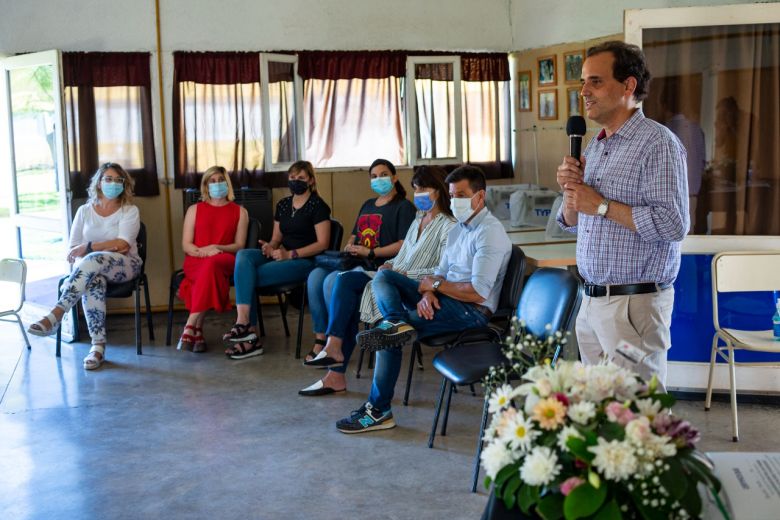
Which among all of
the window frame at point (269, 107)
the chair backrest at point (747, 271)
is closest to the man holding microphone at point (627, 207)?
the chair backrest at point (747, 271)

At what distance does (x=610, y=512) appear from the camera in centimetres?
146

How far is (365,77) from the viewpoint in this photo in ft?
24.9

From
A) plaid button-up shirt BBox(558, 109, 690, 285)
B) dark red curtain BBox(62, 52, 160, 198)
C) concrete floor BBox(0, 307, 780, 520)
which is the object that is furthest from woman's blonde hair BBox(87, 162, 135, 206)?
plaid button-up shirt BBox(558, 109, 690, 285)

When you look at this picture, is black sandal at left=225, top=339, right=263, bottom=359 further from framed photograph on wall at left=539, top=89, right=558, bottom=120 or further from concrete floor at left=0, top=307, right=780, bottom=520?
framed photograph on wall at left=539, top=89, right=558, bottom=120

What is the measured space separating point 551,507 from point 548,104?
6.10 metres

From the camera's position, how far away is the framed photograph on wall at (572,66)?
676 cm

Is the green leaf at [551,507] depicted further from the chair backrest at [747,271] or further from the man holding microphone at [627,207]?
the chair backrest at [747,271]

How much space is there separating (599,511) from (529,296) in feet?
7.57

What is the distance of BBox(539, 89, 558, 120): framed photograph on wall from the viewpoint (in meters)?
7.17

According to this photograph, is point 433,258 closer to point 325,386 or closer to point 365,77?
point 325,386

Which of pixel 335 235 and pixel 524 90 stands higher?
pixel 524 90

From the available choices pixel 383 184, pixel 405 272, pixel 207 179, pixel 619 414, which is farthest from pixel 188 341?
pixel 619 414

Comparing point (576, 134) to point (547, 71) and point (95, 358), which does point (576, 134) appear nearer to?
point (95, 358)

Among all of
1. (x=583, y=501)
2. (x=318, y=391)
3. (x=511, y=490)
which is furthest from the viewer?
(x=318, y=391)
